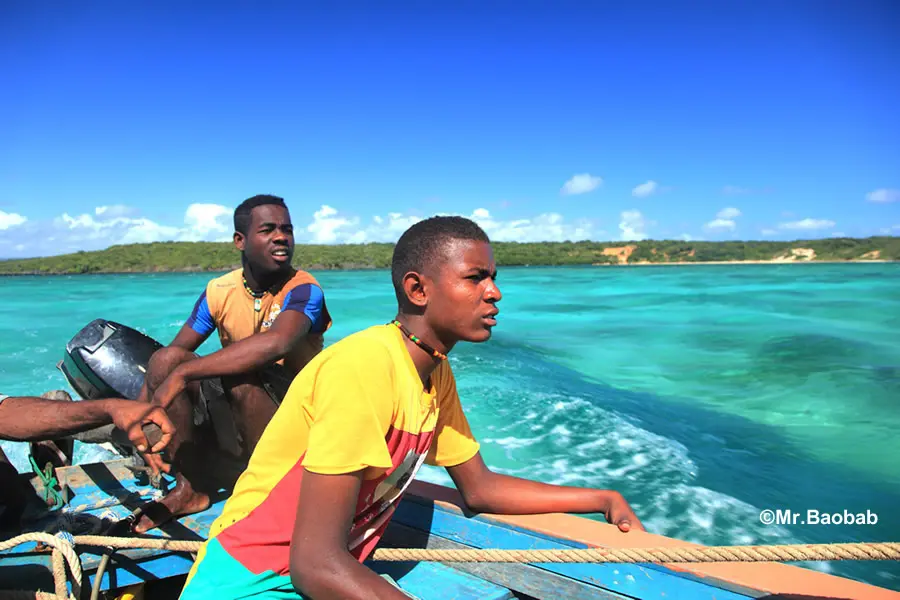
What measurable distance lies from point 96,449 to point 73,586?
452 cm

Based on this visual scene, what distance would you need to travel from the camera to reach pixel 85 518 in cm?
283

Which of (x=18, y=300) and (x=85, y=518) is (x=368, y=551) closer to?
(x=85, y=518)

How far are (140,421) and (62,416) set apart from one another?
1.26 ft

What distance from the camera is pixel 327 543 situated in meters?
1.43

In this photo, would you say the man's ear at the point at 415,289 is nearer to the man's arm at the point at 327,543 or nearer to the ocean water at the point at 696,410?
the man's arm at the point at 327,543

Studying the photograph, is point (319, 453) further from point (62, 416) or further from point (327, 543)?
point (62, 416)

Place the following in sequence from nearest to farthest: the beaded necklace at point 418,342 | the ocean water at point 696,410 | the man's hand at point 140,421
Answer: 1. the beaded necklace at point 418,342
2. the man's hand at point 140,421
3. the ocean water at point 696,410

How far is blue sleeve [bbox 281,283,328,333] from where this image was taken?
10.4 ft

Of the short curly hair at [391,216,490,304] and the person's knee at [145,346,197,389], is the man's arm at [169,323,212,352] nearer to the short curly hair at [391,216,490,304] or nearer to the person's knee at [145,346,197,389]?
the person's knee at [145,346,197,389]

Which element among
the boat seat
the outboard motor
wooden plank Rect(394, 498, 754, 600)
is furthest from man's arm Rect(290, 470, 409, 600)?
the outboard motor

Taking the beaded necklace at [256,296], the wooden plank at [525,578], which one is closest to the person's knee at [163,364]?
the beaded necklace at [256,296]

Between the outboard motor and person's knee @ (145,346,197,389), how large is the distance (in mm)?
751

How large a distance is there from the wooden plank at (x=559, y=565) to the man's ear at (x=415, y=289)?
1114 millimetres

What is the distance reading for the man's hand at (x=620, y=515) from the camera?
2.23m
